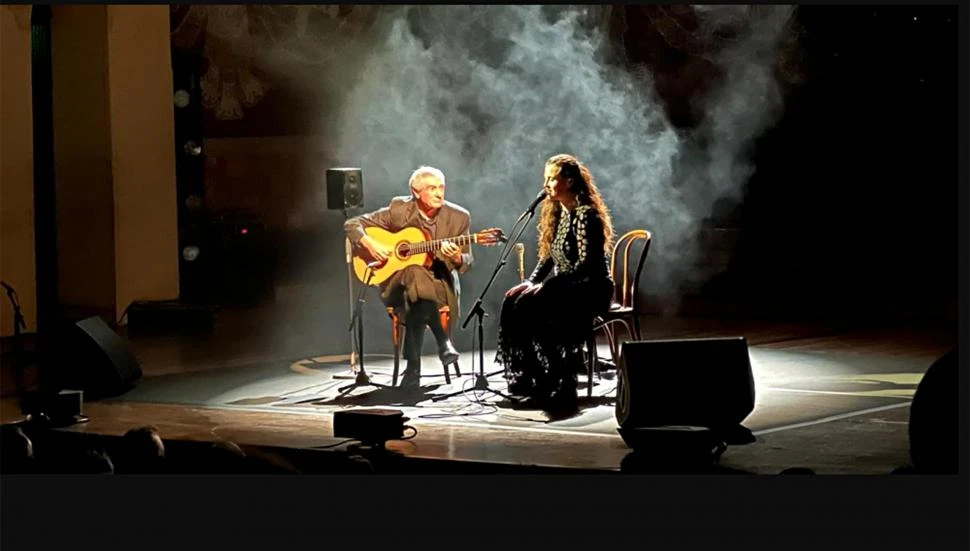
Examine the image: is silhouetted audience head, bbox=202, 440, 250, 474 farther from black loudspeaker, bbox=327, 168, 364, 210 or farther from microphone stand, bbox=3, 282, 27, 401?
black loudspeaker, bbox=327, 168, 364, 210

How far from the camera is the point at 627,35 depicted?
33.5 ft

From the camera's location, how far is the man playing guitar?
7.09 meters

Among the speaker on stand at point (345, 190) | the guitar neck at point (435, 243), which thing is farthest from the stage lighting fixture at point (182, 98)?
the guitar neck at point (435, 243)

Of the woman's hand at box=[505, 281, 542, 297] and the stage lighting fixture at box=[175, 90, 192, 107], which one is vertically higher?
the stage lighting fixture at box=[175, 90, 192, 107]

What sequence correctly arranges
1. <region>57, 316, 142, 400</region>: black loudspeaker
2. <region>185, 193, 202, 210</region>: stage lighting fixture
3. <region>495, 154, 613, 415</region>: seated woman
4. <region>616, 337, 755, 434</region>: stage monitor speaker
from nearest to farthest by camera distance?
1. <region>616, 337, 755, 434</region>: stage monitor speaker
2. <region>495, 154, 613, 415</region>: seated woman
3. <region>57, 316, 142, 400</region>: black loudspeaker
4. <region>185, 193, 202, 210</region>: stage lighting fixture

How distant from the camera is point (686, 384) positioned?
557cm

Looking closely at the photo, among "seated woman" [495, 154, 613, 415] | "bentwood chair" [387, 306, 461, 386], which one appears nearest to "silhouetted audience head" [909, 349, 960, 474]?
"seated woman" [495, 154, 613, 415]

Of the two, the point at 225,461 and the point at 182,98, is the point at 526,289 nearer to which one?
the point at 225,461

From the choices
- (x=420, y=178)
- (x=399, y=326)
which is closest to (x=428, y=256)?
(x=420, y=178)

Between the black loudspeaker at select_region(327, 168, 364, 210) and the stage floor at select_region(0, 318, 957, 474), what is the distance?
0.93m

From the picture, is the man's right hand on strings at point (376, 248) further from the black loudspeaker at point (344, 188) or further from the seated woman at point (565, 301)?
the seated woman at point (565, 301)

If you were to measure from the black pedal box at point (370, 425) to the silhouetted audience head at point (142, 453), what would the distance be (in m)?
0.72

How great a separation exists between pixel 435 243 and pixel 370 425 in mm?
1767

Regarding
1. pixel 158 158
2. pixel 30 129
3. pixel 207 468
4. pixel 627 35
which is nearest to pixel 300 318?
pixel 158 158
